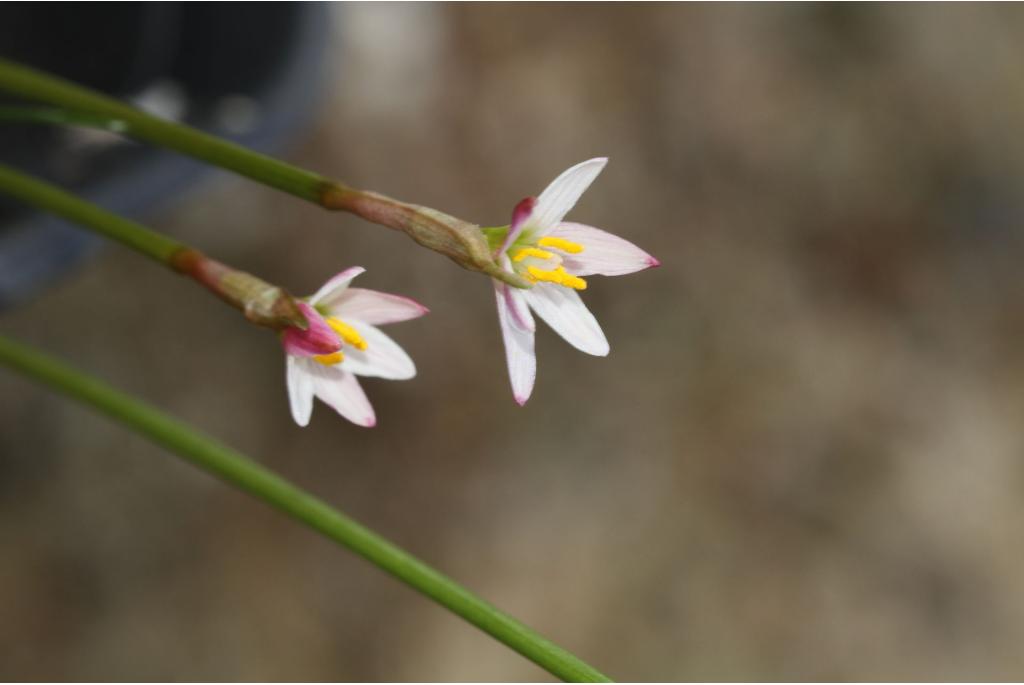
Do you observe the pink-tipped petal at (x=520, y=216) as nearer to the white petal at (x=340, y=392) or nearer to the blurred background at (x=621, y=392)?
the white petal at (x=340, y=392)

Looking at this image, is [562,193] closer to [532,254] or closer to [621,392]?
[532,254]

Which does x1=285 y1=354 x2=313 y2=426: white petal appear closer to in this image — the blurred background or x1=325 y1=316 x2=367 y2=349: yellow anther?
x1=325 y1=316 x2=367 y2=349: yellow anther

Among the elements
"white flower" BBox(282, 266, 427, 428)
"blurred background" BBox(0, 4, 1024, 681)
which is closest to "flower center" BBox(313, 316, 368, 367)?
"white flower" BBox(282, 266, 427, 428)

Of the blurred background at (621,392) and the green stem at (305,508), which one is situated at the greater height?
the blurred background at (621,392)

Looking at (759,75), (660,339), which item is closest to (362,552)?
(660,339)

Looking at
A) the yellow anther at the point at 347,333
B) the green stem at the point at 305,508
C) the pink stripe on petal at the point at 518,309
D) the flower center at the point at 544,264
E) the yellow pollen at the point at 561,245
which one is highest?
the yellow pollen at the point at 561,245

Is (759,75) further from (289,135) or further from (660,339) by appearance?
(289,135)

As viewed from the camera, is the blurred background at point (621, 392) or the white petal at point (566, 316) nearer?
the white petal at point (566, 316)

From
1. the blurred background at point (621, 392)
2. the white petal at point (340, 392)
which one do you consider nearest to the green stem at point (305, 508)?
the white petal at point (340, 392)
